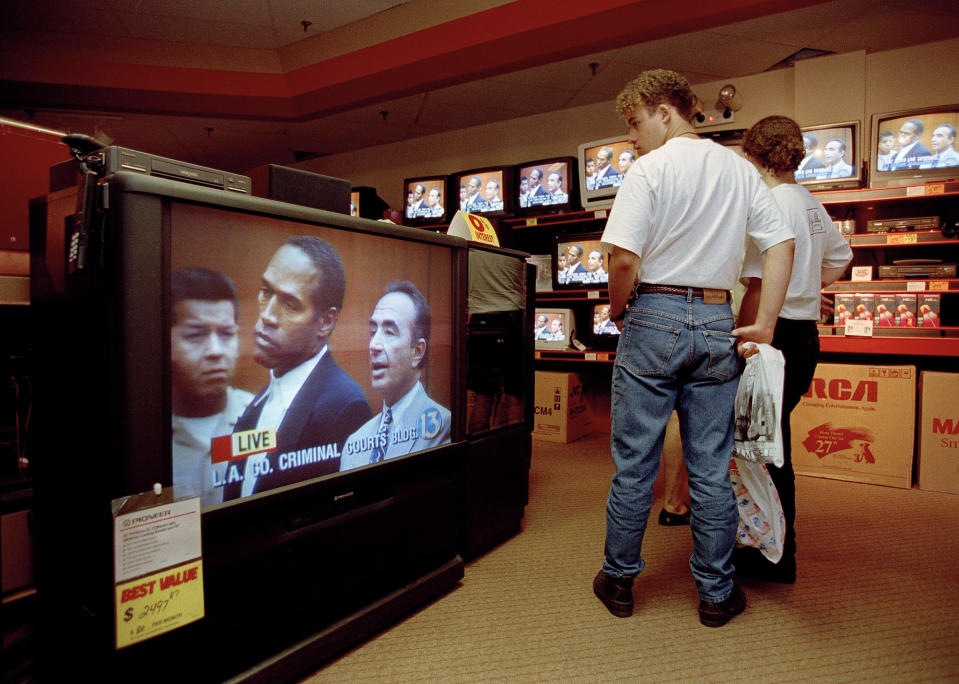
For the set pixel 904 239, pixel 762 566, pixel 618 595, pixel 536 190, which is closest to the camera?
pixel 618 595

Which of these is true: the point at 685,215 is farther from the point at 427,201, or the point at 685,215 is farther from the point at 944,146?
the point at 427,201

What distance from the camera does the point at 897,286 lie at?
271 cm

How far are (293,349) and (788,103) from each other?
11.7 ft

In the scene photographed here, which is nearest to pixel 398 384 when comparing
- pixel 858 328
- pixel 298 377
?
pixel 298 377

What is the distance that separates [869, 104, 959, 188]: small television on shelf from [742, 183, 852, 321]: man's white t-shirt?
137cm

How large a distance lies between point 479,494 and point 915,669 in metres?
1.17

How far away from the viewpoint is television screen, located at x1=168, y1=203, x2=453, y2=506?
103 centimetres

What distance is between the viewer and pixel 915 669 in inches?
50.0

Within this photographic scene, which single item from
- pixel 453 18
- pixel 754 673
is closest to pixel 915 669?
pixel 754 673

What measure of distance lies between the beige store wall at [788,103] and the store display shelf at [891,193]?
66 centimetres

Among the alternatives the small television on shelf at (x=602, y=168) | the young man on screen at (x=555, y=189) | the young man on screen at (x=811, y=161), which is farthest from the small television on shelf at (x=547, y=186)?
the young man on screen at (x=811, y=161)

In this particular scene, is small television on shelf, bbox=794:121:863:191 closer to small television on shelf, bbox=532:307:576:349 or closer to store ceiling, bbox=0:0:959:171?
store ceiling, bbox=0:0:959:171

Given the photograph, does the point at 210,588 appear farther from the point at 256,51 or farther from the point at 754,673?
the point at 256,51

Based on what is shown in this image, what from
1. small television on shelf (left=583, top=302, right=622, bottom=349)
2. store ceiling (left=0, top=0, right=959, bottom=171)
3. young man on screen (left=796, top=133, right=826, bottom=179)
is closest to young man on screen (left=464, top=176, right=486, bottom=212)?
store ceiling (left=0, top=0, right=959, bottom=171)
